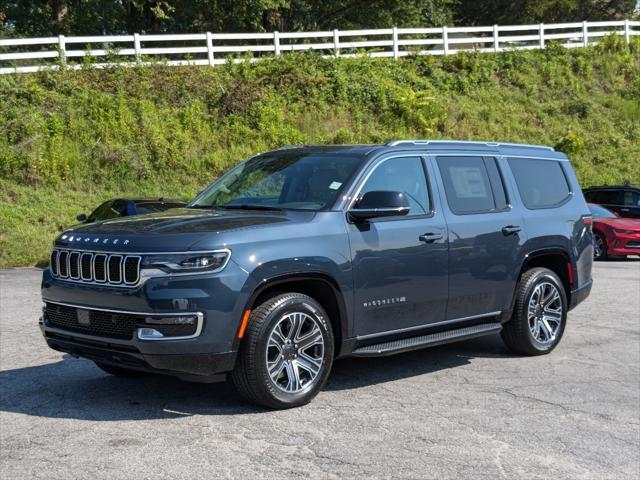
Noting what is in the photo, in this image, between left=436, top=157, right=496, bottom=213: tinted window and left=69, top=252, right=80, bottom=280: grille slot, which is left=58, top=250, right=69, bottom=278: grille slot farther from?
left=436, top=157, right=496, bottom=213: tinted window

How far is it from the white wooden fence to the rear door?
2080 cm

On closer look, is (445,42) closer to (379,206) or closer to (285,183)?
(285,183)

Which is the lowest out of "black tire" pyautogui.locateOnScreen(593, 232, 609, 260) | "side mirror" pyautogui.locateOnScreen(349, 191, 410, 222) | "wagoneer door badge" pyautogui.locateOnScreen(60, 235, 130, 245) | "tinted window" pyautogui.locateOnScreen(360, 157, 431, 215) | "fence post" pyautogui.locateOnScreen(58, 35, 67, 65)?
"black tire" pyautogui.locateOnScreen(593, 232, 609, 260)

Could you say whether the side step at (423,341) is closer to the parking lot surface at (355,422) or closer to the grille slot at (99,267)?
the parking lot surface at (355,422)

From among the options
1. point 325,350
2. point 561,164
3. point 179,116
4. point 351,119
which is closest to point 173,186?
point 179,116

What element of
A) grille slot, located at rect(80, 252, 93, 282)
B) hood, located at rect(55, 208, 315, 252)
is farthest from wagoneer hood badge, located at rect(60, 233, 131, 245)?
grille slot, located at rect(80, 252, 93, 282)

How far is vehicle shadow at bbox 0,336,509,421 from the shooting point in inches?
233

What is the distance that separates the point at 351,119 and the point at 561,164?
19.9 m

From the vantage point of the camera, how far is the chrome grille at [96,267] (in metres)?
5.54

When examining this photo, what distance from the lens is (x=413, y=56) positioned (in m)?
32.7

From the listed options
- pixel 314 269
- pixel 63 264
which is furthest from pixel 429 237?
pixel 63 264

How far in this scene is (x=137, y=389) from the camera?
655 cm

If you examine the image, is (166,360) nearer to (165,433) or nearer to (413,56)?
(165,433)

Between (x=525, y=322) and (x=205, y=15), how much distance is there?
108ft
